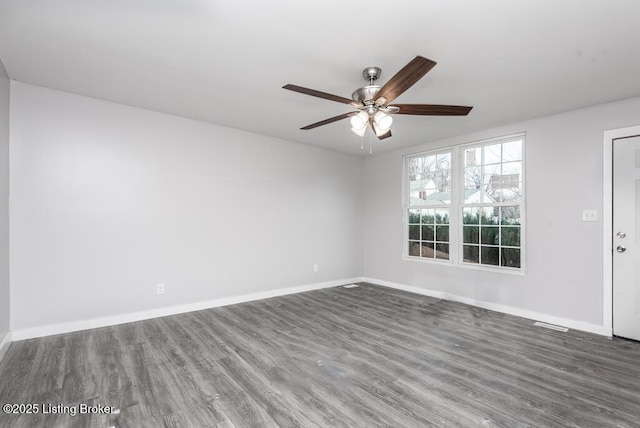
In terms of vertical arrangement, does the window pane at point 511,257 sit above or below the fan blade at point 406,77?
below

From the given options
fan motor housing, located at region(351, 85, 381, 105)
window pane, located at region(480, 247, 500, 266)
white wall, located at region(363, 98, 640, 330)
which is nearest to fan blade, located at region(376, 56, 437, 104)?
fan motor housing, located at region(351, 85, 381, 105)

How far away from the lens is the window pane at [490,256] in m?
4.27

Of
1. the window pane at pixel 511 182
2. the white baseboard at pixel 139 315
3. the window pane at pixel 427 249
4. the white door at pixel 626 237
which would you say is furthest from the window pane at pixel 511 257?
the white baseboard at pixel 139 315

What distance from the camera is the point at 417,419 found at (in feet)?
6.24

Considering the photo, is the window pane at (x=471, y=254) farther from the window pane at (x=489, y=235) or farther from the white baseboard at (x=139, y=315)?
the white baseboard at (x=139, y=315)

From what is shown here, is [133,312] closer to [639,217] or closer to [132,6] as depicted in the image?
[132,6]

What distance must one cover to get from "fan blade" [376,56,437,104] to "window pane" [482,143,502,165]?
2678 mm

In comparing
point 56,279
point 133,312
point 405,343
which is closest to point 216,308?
point 133,312

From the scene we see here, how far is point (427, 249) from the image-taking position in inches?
201

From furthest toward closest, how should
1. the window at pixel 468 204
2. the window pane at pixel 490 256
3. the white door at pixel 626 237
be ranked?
the window pane at pixel 490 256 < the window at pixel 468 204 < the white door at pixel 626 237

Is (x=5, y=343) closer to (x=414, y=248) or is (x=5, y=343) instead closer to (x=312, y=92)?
(x=312, y=92)

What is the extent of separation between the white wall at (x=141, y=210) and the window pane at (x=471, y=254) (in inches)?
92.2

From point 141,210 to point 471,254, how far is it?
446 cm

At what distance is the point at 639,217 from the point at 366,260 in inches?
150
